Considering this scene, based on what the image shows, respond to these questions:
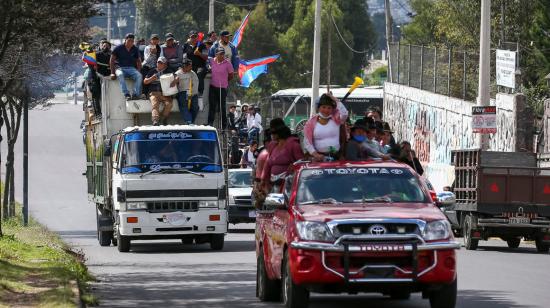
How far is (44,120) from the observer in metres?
101

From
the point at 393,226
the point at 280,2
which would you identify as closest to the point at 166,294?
the point at 393,226

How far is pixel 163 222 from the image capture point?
26609 mm

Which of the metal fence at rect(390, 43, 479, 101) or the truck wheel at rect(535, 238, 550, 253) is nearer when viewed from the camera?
the truck wheel at rect(535, 238, 550, 253)

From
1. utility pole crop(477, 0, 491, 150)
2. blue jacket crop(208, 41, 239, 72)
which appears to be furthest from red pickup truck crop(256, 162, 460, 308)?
utility pole crop(477, 0, 491, 150)

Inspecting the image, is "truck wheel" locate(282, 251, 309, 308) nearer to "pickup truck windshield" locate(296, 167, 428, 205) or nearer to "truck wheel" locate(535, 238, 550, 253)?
"pickup truck windshield" locate(296, 167, 428, 205)

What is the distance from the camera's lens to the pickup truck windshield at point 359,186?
15477 mm

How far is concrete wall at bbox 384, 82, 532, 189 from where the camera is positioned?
131 ft

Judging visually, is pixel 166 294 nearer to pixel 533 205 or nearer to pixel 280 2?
pixel 533 205

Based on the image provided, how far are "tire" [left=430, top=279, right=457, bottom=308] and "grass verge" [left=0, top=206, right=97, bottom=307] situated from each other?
12.7 feet

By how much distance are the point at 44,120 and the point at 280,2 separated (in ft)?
68.2

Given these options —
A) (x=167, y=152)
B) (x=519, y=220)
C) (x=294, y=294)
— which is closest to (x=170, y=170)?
(x=167, y=152)

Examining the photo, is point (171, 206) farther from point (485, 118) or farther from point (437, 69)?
point (437, 69)

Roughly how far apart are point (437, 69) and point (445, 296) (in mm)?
35983

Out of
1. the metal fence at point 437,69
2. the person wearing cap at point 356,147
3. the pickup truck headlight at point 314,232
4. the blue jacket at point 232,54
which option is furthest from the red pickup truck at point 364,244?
the metal fence at point 437,69
